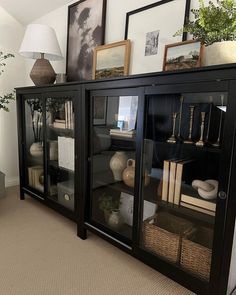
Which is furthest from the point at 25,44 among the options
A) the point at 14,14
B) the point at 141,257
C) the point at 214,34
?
the point at 141,257

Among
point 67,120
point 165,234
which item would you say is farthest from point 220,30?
point 67,120

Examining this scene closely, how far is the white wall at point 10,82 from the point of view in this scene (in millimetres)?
2896

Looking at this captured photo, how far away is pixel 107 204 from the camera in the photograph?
76.0 inches

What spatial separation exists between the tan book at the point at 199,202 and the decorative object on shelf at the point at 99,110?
85 centimetres

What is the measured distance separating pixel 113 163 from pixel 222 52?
1.08 m

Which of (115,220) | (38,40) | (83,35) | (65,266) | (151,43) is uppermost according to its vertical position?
(83,35)

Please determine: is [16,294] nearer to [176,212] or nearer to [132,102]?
[176,212]

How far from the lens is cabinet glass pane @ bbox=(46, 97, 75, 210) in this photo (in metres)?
2.15

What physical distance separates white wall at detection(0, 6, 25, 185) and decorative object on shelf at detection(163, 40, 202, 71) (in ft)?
7.16

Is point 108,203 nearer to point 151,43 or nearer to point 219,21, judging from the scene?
point 151,43

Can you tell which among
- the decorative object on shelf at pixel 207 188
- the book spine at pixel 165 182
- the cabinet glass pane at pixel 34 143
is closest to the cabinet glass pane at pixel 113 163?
the book spine at pixel 165 182

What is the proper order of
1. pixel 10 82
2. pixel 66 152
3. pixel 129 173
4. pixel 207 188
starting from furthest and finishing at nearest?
pixel 10 82 → pixel 66 152 → pixel 129 173 → pixel 207 188

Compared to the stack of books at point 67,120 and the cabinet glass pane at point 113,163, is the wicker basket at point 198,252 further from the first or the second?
the stack of books at point 67,120

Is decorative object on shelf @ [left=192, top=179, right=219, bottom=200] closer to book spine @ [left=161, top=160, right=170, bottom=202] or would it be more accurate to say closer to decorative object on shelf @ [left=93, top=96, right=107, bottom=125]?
book spine @ [left=161, top=160, right=170, bottom=202]
